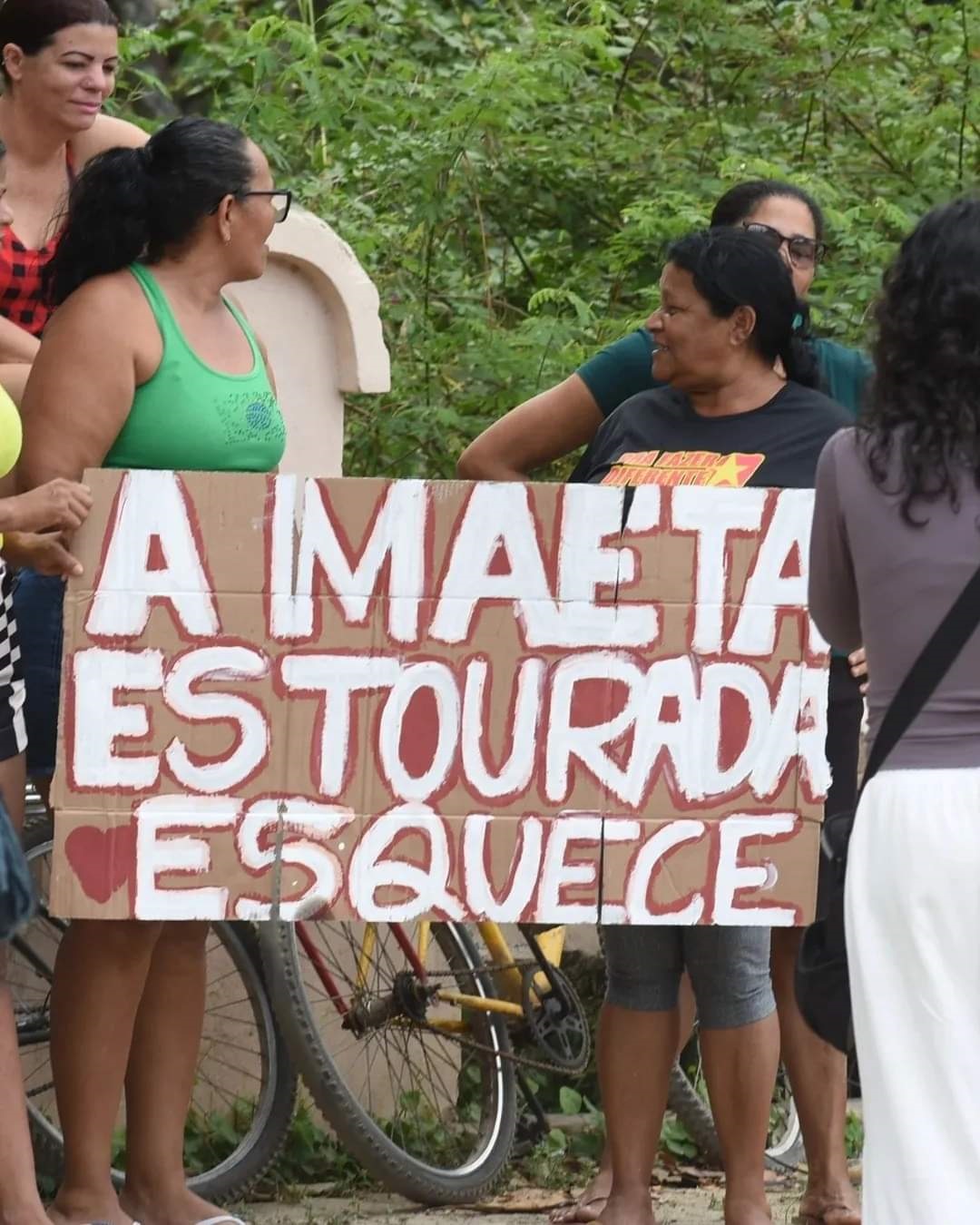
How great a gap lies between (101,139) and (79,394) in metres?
1.09

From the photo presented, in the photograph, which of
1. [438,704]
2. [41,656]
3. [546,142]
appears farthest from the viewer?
[546,142]

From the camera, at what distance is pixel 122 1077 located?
3.97 meters

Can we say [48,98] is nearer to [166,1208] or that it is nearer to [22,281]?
[22,281]

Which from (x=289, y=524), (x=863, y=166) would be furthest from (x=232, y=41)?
(x=289, y=524)

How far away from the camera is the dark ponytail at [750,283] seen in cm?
427

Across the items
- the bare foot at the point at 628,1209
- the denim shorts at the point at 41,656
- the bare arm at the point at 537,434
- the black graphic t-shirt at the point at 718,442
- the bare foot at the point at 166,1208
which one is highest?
the black graphic t-shirt at the point at 718,442

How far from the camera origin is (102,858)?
3748 millimetres

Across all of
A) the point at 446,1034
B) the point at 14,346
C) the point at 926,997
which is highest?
the point at 14,346

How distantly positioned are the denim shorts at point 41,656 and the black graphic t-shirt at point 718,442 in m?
1.06

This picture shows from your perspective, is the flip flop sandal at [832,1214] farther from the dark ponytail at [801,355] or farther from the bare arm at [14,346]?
the bare arm at [14,346]

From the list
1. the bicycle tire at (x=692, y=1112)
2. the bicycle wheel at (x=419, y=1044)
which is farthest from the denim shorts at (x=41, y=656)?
the bicycle tire at (x=692, y=1112)

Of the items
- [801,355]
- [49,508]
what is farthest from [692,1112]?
[49,508]

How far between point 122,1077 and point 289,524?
3.49ft

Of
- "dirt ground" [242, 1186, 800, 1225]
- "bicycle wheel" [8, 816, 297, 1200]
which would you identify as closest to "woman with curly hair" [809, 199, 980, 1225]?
"dirt ground" [242, 1186, 800, 1225]
